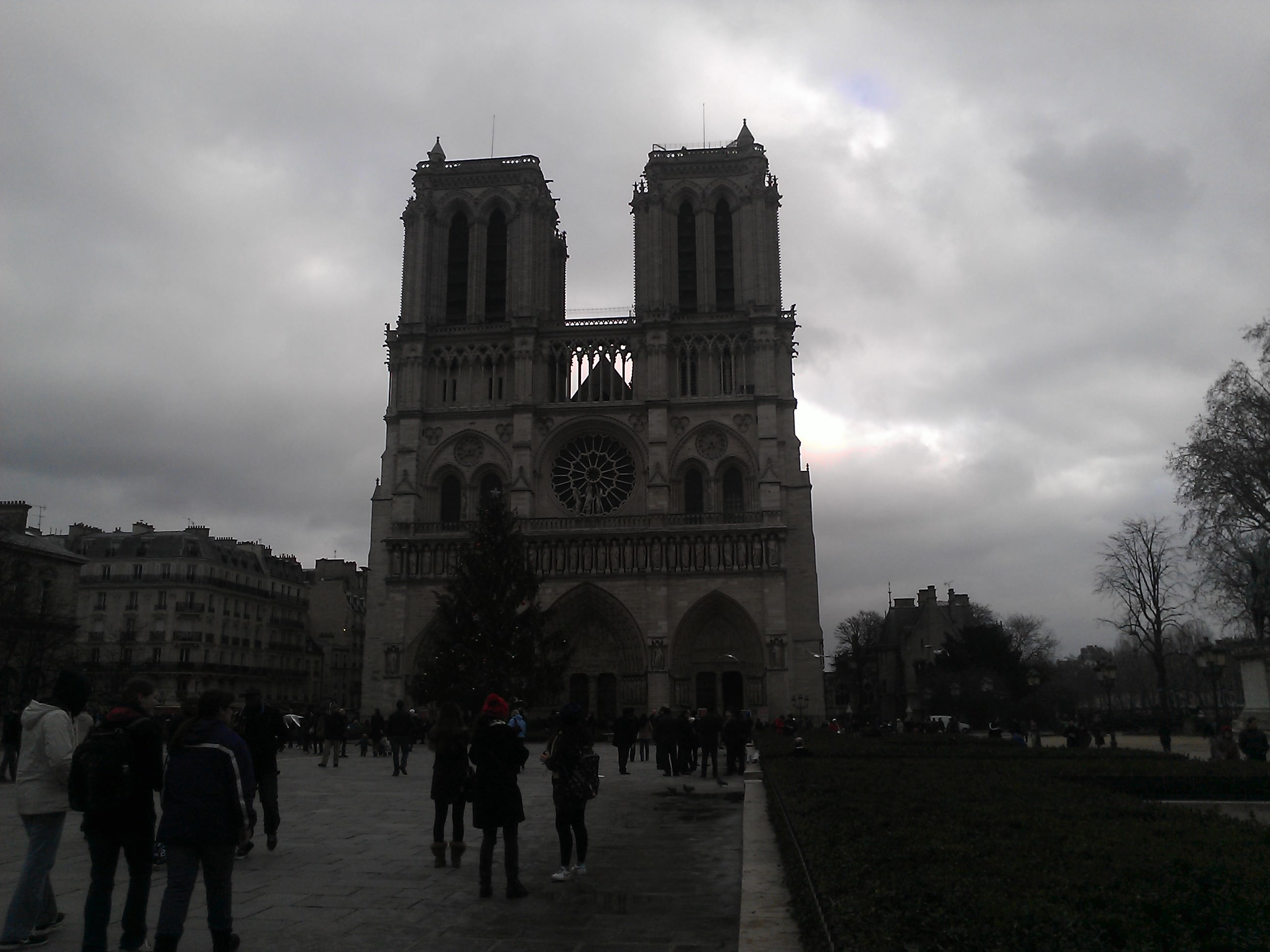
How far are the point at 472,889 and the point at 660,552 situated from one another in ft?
110

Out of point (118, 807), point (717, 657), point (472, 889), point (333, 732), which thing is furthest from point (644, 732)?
point (118, 807)

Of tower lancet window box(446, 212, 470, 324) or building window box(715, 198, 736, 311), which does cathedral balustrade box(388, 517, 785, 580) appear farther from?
tower lancet window box(446, 212, 470, 324)

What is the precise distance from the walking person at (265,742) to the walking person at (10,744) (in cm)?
659

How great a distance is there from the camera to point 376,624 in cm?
4216

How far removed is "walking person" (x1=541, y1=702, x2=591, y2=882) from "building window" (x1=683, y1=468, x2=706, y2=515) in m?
35.2

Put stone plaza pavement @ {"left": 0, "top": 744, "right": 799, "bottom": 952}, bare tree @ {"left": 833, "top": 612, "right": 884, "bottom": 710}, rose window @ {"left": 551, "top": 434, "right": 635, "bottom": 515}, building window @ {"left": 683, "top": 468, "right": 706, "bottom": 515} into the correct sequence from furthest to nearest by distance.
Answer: bare tree @ {"left": 833, "top": 612, "right": 884, "bottom": 710}
rose window @ {"left": 551, "top": 434, "right": 635, "bottom": 515}
building window @ {"left": 683, "top": 468, "right": 706, "bottom": 515}
stone plaza pavement @ {"left": 0, "top": 744, "right": 799, "bottom": 952}

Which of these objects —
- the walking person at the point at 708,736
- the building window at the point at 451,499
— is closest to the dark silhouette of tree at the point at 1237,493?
the walking person at the point at 708,736

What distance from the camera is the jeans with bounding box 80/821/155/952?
17.6 ft

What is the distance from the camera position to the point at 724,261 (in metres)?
46.1

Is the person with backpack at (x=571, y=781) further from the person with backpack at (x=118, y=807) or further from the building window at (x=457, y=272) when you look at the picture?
the building window at (x=457, y=272)

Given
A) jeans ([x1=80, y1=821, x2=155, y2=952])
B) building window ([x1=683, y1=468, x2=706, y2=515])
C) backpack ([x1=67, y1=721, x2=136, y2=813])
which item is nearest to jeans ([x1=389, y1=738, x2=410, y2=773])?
jeans ([x1=80, y1=821, x2=155, y2=952])

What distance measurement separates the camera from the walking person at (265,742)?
9.14 metres

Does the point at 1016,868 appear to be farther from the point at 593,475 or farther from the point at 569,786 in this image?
the point at 593,475

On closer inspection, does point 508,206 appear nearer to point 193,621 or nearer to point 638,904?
point 193,621
